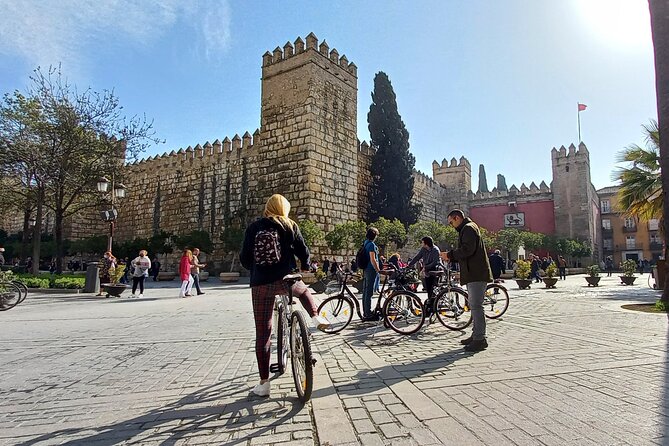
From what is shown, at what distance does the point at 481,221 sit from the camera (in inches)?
1598

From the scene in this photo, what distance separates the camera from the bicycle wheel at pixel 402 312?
6.38m

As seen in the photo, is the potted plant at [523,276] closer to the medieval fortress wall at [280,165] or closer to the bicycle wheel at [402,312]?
the medieval fortress wall at [280,165]

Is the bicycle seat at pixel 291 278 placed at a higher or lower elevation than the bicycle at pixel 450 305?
higher

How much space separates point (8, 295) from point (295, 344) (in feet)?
32.9

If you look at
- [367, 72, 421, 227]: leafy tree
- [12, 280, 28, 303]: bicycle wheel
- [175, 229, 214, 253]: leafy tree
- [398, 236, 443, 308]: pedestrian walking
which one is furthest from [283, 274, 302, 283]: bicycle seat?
[367, 72, 421, 227]: leafy tree

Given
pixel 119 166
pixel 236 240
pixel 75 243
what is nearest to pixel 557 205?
pixel 236 240

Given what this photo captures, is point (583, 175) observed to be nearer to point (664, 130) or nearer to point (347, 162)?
point (347, 162)

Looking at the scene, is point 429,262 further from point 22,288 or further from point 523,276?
point 523,276

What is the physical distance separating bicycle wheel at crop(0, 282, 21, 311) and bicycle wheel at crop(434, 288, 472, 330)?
1002 cm

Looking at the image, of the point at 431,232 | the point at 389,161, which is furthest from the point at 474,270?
the point at 389,161

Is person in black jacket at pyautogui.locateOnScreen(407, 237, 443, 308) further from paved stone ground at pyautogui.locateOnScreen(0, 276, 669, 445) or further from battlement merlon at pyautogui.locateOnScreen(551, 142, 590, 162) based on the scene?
battlement merlon at pyautogui.locateOnScreen(551, 142, 590, 162)

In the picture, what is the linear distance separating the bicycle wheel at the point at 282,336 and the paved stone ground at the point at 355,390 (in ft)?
0.59

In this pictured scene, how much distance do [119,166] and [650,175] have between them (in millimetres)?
21960

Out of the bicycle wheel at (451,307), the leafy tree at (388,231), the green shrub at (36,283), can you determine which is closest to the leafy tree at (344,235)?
the leafy tree at (388,231)
